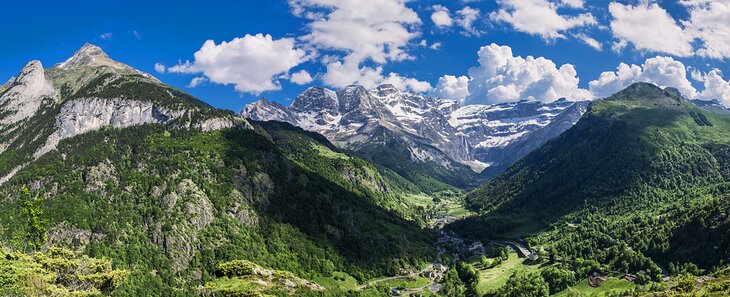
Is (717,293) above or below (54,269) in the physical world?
below

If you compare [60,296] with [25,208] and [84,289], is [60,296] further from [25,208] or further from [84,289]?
[25,208]

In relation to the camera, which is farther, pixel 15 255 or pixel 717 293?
pixel 717 293

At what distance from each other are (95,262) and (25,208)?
130 feet

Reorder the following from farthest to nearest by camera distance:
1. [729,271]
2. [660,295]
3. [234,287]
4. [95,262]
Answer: [729,271] → [660,295] → [95,262] → [234,287]

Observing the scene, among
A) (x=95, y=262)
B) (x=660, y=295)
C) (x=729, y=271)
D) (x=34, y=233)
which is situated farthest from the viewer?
(x=729, y=271)

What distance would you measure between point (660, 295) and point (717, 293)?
15.4m

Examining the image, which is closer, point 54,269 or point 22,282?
point 22,282

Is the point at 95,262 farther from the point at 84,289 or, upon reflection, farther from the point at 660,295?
the point at 660,295

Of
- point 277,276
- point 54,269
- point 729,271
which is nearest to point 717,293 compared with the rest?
point 729,271

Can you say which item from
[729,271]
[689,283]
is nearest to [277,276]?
[689,283]

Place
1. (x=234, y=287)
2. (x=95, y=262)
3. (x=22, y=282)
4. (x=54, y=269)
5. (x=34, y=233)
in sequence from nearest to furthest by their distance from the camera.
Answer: (x=22, y=282) → (x=234, y=287) → (x=54, y=269) → (x=95, y=262) → (x=34, y=233)

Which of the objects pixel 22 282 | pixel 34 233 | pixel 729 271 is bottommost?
pixel 729 271

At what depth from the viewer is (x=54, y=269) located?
116 metres

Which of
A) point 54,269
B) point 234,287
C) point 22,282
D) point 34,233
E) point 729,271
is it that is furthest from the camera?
point 729,271
